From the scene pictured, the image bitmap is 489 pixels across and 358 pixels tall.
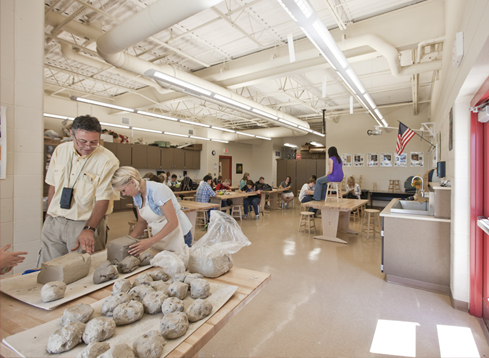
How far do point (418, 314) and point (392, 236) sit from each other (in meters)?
1.09

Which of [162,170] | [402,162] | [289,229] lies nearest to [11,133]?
[289,229]

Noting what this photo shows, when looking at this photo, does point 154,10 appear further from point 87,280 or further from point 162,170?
point 162,170

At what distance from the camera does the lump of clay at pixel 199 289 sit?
124cm

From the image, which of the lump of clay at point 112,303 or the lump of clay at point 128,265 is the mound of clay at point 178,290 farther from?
the lump of clay at point 128,265

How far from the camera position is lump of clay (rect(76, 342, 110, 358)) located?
83cm

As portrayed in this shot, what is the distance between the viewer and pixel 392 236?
3.71 metres

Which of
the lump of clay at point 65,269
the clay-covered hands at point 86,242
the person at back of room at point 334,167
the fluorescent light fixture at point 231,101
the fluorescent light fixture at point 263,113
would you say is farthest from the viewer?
the fluorescent light fixture at point 263,113

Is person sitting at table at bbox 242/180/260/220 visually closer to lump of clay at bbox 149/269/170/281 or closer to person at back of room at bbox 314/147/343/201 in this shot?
person at back of room at bbox 314/147/343/201

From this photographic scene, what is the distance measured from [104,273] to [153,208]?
34.0 inches

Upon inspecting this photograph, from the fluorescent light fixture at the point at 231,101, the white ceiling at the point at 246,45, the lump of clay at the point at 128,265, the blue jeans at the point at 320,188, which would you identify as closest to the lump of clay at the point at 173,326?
the lump of clay at the point at 128,265

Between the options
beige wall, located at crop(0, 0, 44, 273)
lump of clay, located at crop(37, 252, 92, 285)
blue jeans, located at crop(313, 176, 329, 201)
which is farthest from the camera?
blue jeans, located at crop(313, 176, 329, 201)

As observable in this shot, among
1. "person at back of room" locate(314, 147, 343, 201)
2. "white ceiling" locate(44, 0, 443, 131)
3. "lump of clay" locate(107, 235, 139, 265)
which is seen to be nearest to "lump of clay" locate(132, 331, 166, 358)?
"lump of clay" locate(107, 235, 139, 265)

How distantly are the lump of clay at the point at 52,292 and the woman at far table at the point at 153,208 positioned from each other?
55 centimetres

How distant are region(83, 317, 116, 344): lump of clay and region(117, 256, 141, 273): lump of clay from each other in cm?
54
